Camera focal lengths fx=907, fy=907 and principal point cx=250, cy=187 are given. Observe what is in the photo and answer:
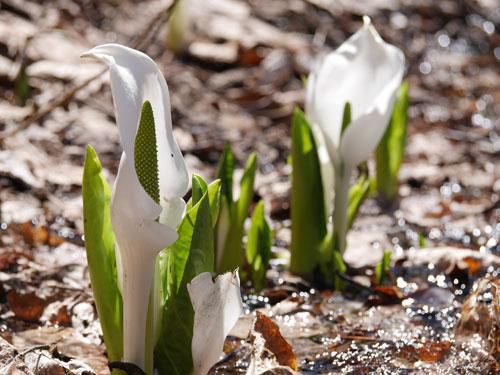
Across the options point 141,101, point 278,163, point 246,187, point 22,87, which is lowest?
point 278,163

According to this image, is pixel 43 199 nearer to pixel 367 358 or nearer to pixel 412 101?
pixel 367 358

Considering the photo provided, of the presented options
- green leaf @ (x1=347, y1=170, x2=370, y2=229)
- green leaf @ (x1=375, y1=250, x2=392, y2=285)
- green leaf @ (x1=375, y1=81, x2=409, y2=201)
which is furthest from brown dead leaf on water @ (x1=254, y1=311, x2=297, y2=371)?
green leaf @ (x1=375, y1=81, x2=409, y2=201)

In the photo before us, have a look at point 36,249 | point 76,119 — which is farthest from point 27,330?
point 76,119

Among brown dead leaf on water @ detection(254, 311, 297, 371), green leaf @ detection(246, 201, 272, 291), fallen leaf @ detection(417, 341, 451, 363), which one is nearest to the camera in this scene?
brown dead leaf on water @ detection(254, 311, 297, 371)

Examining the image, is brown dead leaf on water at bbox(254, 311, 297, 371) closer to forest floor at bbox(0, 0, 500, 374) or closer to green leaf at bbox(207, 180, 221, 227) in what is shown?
forest floor at bbox(0, 0, 500, 374)

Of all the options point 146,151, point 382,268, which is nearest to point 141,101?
point 146,151

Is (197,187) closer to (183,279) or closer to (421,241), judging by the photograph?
(183,279)
